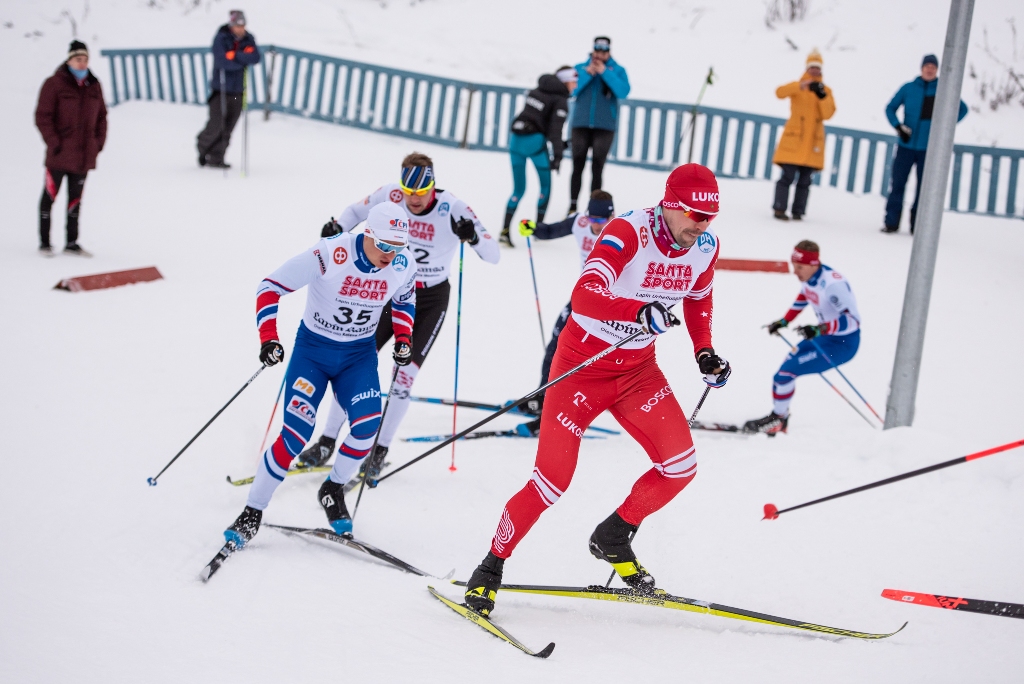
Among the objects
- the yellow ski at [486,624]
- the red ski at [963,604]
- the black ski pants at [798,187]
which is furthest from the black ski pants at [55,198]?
the black ski pants at [798,187]

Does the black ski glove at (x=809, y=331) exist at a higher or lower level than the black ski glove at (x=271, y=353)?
lower

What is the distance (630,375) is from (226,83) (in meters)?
10.4

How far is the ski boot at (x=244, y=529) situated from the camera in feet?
13.6

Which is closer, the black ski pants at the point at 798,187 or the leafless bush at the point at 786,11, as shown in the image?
the black ski pants at the point at 798,187

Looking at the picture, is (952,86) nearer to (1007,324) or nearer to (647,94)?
(1007,324)

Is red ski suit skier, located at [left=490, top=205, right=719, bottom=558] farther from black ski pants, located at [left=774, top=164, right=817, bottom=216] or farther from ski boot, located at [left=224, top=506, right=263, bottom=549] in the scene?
black ski pants, located at [left=774, top=164, right=817, bottom=216]

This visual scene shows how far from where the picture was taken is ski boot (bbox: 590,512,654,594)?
3.76m

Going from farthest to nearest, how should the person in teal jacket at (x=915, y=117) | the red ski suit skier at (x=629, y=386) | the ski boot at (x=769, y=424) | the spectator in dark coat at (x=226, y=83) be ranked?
the spectator in dark coat at (x=226, y=83), the person in teal jacket at (x=915, y=117), the ski boot at (x=769, y=424), the red ski suit skier at (x=629, y=386)

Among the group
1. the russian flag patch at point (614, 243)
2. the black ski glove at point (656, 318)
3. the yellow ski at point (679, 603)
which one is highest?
the russian flag patch at point (614, 243)

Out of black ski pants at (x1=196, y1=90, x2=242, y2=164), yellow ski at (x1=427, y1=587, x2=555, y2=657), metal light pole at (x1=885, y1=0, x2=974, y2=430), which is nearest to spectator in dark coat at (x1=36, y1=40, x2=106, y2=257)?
black ski pants at (x1=196, y1=90, x2=242, y2=164)

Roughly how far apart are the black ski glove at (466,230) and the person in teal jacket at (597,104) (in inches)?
187

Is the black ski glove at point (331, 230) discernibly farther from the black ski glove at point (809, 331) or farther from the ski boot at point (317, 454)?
the black ski glove at point (809, 331)

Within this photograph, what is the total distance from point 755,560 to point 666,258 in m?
1.92

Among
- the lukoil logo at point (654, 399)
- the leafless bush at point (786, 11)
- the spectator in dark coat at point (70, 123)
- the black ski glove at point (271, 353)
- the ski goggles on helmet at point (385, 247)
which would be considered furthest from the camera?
A: the leafless bush at point (786, 11)
